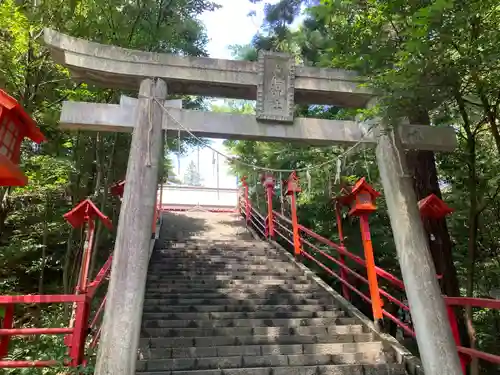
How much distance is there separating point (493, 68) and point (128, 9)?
6.41 metres

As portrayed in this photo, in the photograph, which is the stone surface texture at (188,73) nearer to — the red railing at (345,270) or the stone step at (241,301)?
the red railing at (345,270)

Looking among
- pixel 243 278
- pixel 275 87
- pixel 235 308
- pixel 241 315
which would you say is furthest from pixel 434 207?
pixel 243 278

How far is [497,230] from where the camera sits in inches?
310

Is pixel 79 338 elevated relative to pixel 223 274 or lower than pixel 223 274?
lower

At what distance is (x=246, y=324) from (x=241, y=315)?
0.26 metres

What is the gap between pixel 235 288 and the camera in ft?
22.7

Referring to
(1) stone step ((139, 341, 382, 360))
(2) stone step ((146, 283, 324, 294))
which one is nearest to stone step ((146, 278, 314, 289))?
(2) stone step ((146, 283, 324, 294))

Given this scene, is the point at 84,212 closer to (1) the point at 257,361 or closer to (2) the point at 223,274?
(1) the point at 257,361

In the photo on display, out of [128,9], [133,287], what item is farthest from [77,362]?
[128,9]

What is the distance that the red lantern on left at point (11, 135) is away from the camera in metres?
3.63

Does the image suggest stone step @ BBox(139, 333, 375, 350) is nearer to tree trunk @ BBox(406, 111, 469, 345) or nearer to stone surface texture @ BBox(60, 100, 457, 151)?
tree trunk @ BBox(406, 111, 469, 345)

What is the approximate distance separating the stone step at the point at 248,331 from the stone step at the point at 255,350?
388 mm

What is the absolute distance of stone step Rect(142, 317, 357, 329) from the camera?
5.42 meters

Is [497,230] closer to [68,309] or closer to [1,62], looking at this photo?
[68,309]
